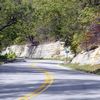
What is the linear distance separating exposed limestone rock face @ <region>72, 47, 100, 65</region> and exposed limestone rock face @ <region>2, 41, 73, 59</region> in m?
37.9

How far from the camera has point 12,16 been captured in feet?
210

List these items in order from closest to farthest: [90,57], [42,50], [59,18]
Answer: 1. [90,57]
2. [59,18]
3. [42,50]

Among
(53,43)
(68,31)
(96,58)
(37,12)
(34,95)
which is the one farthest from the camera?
(53,43)

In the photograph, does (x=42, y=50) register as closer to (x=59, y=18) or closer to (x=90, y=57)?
(x=59, y=18)

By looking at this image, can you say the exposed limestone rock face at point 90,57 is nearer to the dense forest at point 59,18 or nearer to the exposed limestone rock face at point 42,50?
the dense forest at point 59,18

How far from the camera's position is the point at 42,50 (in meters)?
119

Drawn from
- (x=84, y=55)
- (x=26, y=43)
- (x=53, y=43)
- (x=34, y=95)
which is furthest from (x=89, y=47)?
(x=26, y=43)

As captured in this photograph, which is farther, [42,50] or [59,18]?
[42,50]

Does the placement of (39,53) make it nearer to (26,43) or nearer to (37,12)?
(26,43)

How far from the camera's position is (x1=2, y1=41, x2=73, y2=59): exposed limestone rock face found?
359 feet

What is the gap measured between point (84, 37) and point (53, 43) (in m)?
57.5

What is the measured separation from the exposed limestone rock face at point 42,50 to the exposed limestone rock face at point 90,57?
37.9 meters

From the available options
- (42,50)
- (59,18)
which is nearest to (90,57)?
(59,18)

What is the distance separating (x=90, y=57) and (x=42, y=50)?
202 feet
